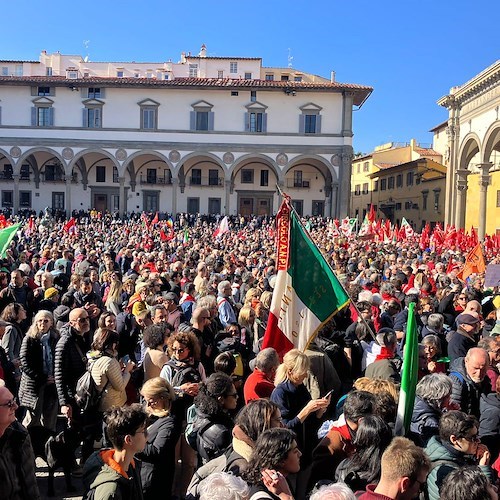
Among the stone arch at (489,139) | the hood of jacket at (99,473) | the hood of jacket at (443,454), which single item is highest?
the stone arch at (489,139)

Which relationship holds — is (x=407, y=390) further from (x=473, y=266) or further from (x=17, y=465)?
(x=473, y=266)

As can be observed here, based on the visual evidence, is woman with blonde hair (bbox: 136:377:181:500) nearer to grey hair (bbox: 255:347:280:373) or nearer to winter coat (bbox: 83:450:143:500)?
winter coat (bbox: 83:450:143:500)

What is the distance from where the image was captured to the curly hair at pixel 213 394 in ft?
12.2

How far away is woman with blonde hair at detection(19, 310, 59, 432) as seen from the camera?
5367mm

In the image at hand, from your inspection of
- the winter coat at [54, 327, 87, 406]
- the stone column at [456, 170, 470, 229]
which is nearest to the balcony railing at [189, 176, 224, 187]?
the stone column at [456, 170, 470, 229]

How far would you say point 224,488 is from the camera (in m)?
2.65

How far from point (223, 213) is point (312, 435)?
1445 inches

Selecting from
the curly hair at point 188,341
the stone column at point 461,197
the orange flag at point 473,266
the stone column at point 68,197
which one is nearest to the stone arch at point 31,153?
the stone column at point 68,197

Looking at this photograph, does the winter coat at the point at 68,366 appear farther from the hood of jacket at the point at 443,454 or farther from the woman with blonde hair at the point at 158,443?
the hood of jacket at the point at 443,454

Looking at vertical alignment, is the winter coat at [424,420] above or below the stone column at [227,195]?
below

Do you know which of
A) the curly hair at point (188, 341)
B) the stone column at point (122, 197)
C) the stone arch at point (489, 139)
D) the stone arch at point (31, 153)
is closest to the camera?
the curly hair at point (188, 341)

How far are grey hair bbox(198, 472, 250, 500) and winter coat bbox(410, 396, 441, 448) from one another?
58.8 inches

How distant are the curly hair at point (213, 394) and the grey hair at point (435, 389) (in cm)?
139

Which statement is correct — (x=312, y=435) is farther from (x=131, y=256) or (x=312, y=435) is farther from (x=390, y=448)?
(x=131, y=256)
